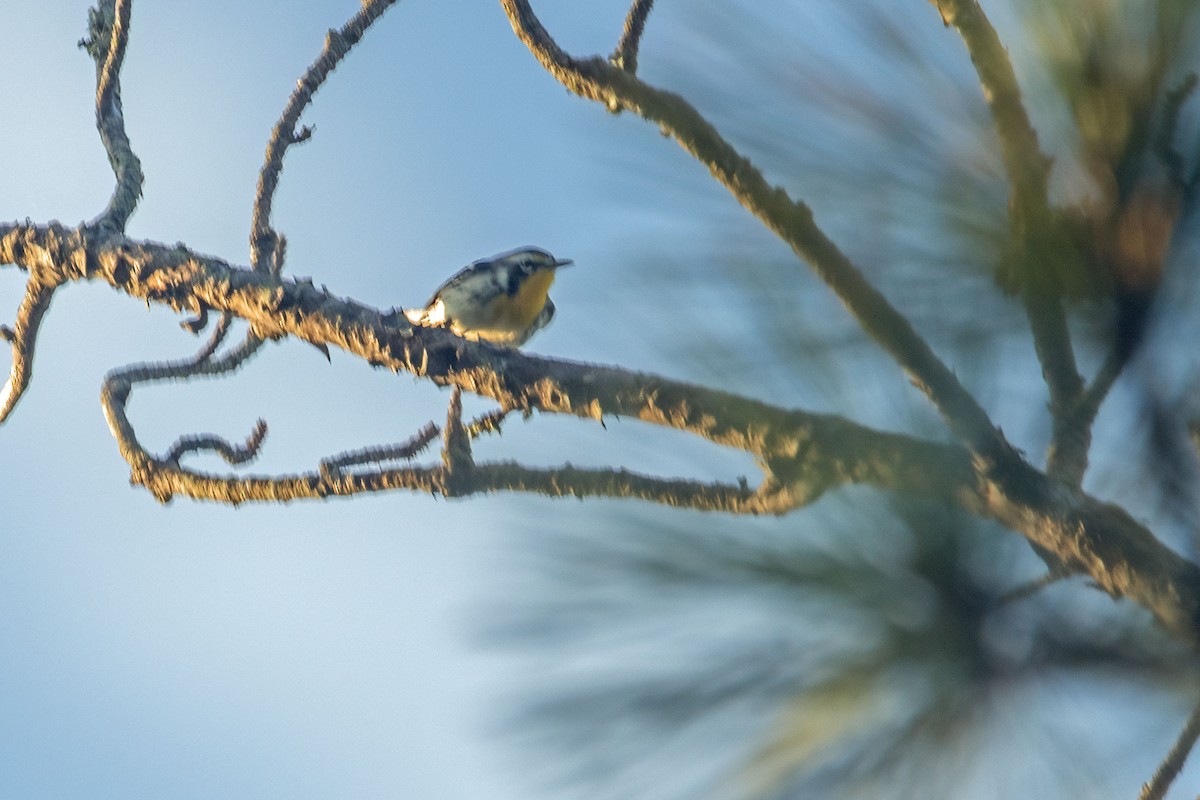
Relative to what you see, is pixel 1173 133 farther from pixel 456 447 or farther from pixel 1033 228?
pixel 456 447

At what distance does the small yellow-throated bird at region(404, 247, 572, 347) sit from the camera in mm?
3885

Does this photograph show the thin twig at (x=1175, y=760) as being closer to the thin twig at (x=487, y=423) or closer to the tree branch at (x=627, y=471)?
the tree branch at (x=627, y=471)

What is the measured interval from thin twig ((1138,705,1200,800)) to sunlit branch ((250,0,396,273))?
1.82 meters

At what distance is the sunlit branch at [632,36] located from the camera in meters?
1.68

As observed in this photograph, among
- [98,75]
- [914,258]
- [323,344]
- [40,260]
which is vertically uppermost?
[98,75]

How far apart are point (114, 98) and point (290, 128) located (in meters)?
0.52

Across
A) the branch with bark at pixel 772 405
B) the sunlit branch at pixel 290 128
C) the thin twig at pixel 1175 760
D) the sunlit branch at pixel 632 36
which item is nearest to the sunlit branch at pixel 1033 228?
the branch with bark at pixel 772 405

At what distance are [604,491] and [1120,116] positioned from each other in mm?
626

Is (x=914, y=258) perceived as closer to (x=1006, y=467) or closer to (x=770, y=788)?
(x=1006, y=467)

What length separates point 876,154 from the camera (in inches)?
45.8

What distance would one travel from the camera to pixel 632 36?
1718mm

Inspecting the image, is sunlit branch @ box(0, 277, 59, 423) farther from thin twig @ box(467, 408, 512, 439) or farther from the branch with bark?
thin twig @ box(467, 408, 512, 439)

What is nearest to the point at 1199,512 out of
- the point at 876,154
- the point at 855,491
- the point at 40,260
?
the point at 855,491

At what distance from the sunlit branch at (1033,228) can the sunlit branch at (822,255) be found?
0.28 ft
